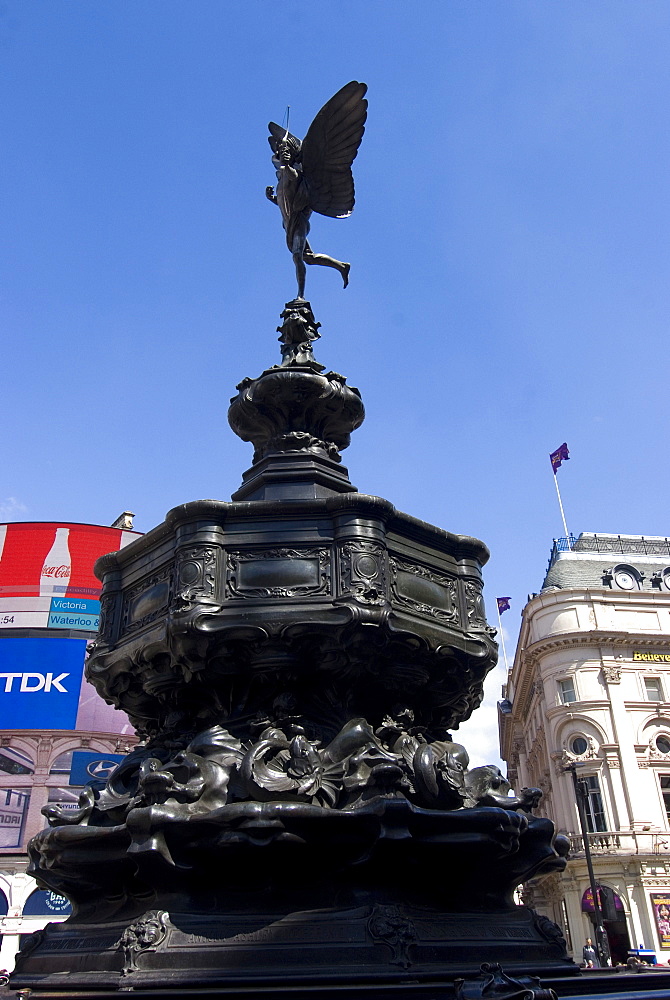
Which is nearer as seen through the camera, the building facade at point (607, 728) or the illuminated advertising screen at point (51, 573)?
the building facade at point (607, 728)

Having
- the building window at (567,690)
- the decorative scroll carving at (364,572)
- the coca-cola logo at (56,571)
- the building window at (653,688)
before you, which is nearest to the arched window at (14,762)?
the coca-cola logo at (56,571)

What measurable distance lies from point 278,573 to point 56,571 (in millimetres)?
36151

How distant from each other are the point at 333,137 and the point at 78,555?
113ft

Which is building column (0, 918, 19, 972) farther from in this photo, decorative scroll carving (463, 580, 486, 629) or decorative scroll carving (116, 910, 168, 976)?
decorative scroll carving (116, 910, 168, 976)

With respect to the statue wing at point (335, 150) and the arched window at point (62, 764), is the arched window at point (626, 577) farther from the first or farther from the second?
the statue wing at point (335, 150)

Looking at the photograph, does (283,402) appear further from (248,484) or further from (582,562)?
(582,562)

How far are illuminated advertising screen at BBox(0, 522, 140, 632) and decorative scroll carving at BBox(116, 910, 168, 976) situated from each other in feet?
114

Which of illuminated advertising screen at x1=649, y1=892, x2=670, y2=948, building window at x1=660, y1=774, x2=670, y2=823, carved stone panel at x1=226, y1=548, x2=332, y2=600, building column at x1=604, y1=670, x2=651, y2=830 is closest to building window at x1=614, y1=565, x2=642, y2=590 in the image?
building column at x1=604, y1=670, x2=651, y2=830

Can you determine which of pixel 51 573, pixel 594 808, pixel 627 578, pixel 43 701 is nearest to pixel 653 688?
pixel 627 578

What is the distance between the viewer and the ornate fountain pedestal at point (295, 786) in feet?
13.4

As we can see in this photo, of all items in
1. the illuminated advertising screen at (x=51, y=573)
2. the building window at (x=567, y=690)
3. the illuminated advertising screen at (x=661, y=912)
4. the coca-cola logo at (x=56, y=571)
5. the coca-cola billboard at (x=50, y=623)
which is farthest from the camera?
the coca-cola logo at (x=56, y=571)

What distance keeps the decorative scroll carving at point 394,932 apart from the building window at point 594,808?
33.5 m

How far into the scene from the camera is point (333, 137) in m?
7.59

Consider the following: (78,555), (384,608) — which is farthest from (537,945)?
(78,555)
